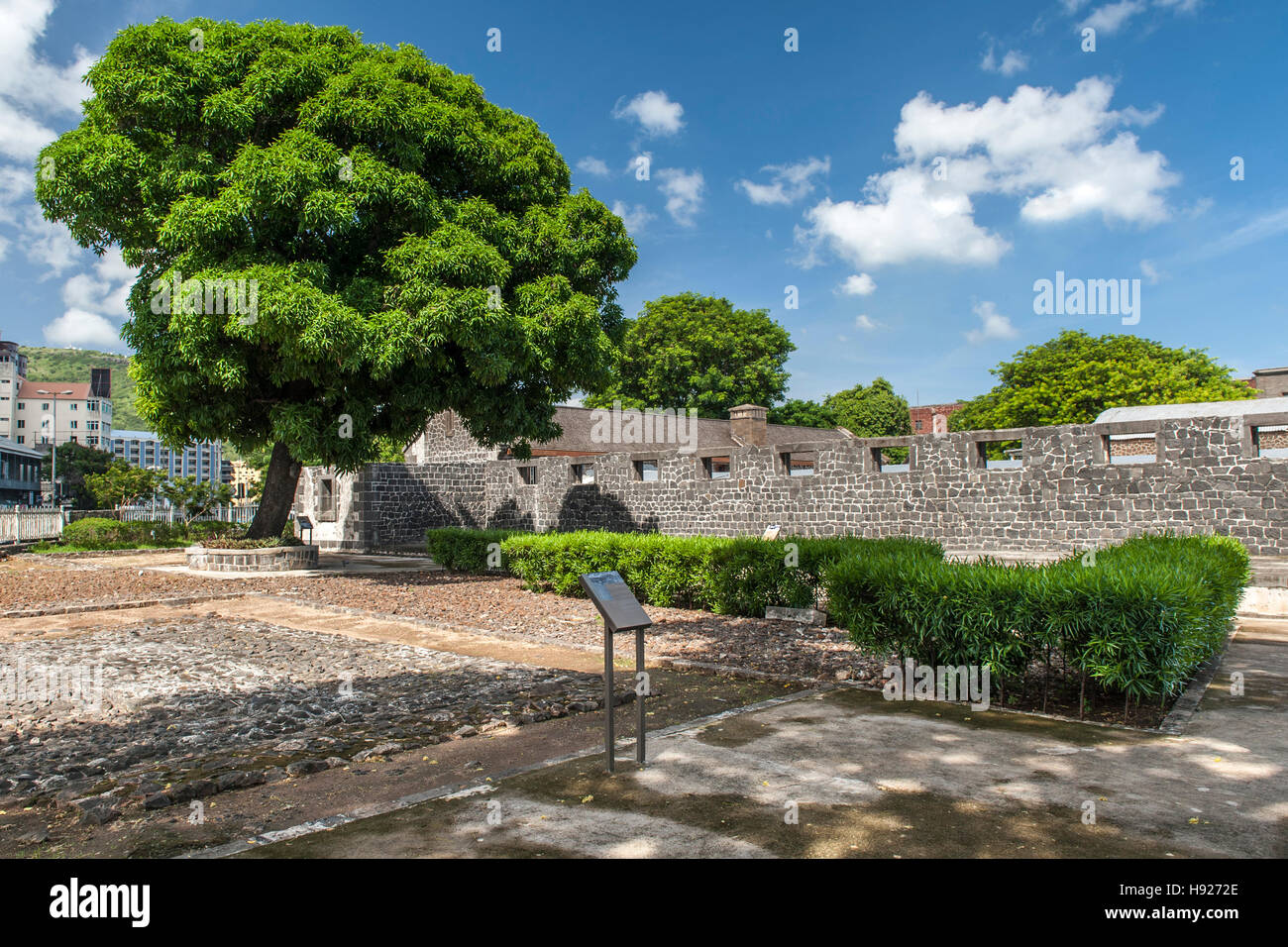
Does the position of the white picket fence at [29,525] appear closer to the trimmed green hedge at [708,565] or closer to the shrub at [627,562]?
the shrub at [627,562]

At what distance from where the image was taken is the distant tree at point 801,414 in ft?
154

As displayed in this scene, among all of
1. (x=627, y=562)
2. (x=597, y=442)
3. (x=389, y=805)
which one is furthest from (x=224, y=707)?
(x=597, y=442)

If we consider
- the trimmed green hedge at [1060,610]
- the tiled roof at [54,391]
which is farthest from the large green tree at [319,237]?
the tiled roof at [54,391]

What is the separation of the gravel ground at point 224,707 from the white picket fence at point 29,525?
19.7 meters

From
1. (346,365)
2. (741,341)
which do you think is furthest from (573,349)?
(741,341)

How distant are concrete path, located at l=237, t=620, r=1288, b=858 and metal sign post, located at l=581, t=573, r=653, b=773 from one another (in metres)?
0.18

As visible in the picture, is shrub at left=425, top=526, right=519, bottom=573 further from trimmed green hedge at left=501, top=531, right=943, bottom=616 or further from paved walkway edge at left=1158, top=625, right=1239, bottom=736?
paved walkway edge at left=1158, top=625, right=1239, bottom=736

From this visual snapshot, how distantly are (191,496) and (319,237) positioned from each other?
16.4 meters

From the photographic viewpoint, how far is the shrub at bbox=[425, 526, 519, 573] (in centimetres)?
1589

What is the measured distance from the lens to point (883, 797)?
3.58 m

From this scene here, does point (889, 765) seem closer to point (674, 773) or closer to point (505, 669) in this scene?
point (674, 773)

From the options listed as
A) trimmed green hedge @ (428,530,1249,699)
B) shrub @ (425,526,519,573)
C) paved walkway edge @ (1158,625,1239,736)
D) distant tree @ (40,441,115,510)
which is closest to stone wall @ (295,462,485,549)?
shrub @ (425,526,519,573)

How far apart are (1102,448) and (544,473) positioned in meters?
14.8

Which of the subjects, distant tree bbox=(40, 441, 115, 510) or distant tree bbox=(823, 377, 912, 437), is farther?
distant tree bbox=(40, 441, 115, 510)
